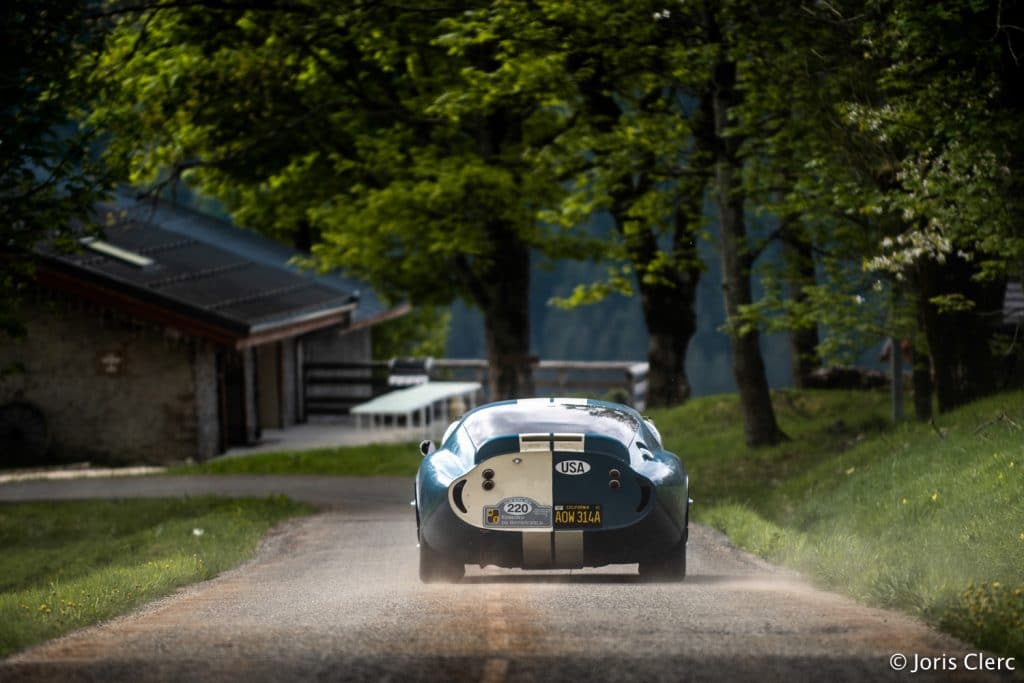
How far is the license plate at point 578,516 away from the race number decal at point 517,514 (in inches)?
3.3

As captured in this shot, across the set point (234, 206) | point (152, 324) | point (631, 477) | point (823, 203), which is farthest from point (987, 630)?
point (234, 206)

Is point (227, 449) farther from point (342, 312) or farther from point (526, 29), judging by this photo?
point (526, 29)

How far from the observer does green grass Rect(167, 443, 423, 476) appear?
29.4m

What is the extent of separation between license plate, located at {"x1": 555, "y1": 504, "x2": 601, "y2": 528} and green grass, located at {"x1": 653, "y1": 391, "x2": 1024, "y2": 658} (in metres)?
2.12

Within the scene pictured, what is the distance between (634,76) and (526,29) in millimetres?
5741

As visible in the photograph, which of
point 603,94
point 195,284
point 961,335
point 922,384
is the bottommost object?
point 922,384

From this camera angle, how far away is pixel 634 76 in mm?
27609

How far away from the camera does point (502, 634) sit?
8.97 m

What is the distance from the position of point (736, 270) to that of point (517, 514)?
15.6 metres

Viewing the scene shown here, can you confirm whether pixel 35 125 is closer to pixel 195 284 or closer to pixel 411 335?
pixel 195 284

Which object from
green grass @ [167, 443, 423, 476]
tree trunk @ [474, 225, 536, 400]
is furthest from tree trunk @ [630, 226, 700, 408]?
green grass @ [167, 443, 423, 476]

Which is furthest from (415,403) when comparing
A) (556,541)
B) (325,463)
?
(556,541)

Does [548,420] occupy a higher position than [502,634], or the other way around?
[548,420]

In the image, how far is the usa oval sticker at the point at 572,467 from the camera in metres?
11.4
